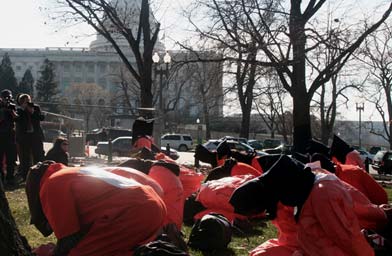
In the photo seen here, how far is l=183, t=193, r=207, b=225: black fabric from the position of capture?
300 inches

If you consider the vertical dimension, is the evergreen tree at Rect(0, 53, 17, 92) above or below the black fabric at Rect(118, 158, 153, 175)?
above

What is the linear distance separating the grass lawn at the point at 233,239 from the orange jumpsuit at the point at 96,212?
212 centimetres

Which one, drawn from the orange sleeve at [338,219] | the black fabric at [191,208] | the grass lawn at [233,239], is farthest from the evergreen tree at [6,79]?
the orange sleeve at [338,219]

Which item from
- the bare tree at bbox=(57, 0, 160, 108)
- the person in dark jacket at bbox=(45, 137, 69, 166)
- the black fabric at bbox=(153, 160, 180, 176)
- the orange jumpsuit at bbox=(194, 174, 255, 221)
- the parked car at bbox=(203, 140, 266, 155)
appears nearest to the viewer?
the black fabric at bbox=(153, 160, 180, 176)

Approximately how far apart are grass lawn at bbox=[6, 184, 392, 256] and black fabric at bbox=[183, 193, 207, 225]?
0.79ft

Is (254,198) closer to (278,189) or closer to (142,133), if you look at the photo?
(278,189)

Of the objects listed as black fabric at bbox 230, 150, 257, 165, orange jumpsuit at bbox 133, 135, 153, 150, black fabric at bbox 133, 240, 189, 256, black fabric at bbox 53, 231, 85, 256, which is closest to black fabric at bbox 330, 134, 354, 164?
black fabric at bbox 230, 150, 257, 165

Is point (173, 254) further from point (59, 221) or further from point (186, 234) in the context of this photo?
point (186, 234)

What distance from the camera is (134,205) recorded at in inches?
150

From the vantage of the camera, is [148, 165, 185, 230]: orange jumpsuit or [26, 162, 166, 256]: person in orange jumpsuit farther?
[148, 165, 185, 230]: orange jumpsuit

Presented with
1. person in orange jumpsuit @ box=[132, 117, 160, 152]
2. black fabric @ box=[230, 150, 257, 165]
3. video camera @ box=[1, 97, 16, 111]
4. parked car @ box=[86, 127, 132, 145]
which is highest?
video camera @ box=[1, 97, 16, 111]

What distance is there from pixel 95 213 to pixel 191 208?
13.2ft

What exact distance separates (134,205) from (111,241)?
0.30 meters

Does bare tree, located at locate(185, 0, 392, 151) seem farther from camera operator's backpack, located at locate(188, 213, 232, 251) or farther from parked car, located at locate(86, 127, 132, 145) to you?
parked car, located at locate(86, 127, 132, 145)
